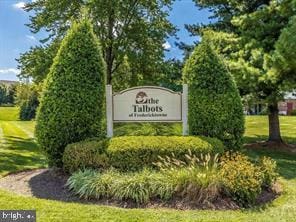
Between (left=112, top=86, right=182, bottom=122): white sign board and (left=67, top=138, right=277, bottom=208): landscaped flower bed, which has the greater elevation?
(left=112, top=86, right=182, bottom=122): white sign board

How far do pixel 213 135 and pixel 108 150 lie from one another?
249cm

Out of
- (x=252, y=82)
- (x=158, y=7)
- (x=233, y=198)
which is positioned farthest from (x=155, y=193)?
(x=158, y=7)

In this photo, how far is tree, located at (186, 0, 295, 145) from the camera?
12.1 m

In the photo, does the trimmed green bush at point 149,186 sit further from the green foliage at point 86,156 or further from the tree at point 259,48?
the tree at point 259,48

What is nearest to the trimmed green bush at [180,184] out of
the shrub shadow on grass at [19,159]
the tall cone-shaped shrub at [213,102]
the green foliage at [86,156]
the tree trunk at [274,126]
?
the green foliage at [86,156]

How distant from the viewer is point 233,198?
615 centimetres

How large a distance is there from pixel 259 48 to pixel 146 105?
19.4 ft

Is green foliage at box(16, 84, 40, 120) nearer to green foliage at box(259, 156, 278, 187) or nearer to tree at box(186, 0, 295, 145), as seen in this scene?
tree at box(186, 0, 295, 145)

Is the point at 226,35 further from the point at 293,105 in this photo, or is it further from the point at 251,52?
the point at 293,105

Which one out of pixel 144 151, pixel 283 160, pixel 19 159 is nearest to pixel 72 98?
pixel 144 151

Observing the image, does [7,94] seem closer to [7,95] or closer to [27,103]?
[7,95]

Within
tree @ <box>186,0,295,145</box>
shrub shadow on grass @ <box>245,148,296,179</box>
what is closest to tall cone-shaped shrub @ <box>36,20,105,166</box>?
shrub shadow on grass @ <box>245,148,296,179</box>

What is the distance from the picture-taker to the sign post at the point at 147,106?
8602mm

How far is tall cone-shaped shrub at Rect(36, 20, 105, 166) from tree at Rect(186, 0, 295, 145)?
5489 mm
